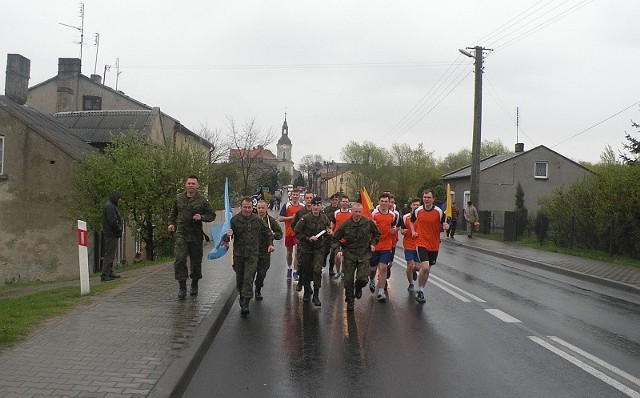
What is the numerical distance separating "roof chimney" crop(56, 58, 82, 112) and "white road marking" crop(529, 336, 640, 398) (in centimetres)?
Answer: 3305

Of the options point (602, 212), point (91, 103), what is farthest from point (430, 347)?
point (91, 103)

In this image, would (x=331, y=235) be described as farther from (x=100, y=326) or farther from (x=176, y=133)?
(x=176, y=133)

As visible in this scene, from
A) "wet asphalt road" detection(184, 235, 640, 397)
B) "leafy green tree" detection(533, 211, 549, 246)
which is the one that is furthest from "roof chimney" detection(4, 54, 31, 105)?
"leafy green tree" detection(533, 211, 549, 246)

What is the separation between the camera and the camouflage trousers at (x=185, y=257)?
9.20 m

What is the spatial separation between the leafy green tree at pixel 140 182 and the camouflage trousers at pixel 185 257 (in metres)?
7.67

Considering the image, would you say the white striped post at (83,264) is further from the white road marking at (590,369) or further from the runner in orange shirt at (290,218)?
the white road marking at (590,369)

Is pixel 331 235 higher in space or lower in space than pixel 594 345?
higher

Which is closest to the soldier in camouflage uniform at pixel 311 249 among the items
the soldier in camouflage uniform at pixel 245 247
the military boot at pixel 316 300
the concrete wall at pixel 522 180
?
the military boot at pixel 316 300

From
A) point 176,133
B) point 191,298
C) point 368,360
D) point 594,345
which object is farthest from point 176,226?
point 176,133

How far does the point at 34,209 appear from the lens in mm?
19562

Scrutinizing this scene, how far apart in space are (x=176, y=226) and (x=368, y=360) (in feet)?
13.9

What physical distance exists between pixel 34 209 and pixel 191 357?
15.8 m

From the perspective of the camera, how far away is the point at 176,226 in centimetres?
943

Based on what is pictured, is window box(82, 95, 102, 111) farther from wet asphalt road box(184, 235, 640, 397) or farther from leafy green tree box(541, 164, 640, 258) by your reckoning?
wet asphalt road box(184, 235, 640, 397)
